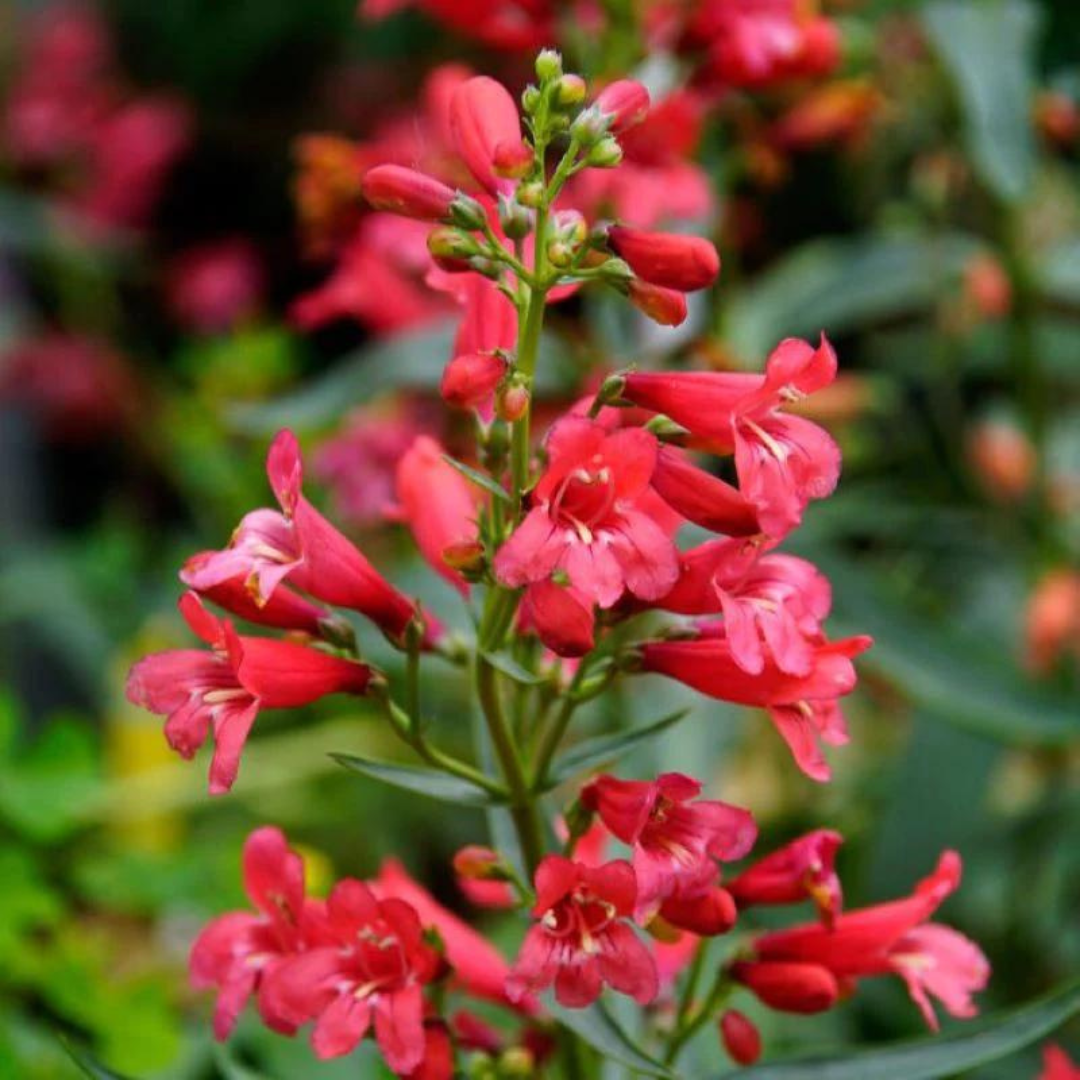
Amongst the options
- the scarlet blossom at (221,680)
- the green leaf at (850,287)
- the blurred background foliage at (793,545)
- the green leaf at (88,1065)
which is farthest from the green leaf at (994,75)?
the green leaf at (88,1065)

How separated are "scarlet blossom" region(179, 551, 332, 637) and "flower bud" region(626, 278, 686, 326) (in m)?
0.16

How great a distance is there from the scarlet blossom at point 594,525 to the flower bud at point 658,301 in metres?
0.05

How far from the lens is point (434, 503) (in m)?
0.62

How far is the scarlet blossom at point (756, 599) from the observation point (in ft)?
1.69

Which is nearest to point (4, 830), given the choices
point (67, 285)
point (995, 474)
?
point (995, 474)

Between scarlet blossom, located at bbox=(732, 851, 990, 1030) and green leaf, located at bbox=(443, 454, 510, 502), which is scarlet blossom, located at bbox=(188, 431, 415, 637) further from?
scarlet blossom, located at bbox=(732, 851, 990, 1030)

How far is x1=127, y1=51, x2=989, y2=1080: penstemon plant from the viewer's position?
1.69 ft

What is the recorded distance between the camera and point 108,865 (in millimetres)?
967

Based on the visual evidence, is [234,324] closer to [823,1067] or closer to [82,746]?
[82,746]

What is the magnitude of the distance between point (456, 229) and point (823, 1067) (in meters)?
0.33

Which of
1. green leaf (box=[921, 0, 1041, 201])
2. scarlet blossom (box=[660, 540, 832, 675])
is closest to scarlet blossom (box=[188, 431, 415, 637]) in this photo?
scarlet blossom (box=[660, 540, 832, 675])

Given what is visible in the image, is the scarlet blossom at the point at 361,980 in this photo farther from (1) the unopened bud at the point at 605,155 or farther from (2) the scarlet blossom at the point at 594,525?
(1) the unopened bud at the point at 605,155

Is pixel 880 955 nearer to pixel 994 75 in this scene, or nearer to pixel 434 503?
pixel 434 503

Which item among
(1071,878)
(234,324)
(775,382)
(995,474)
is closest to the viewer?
(775,382)
